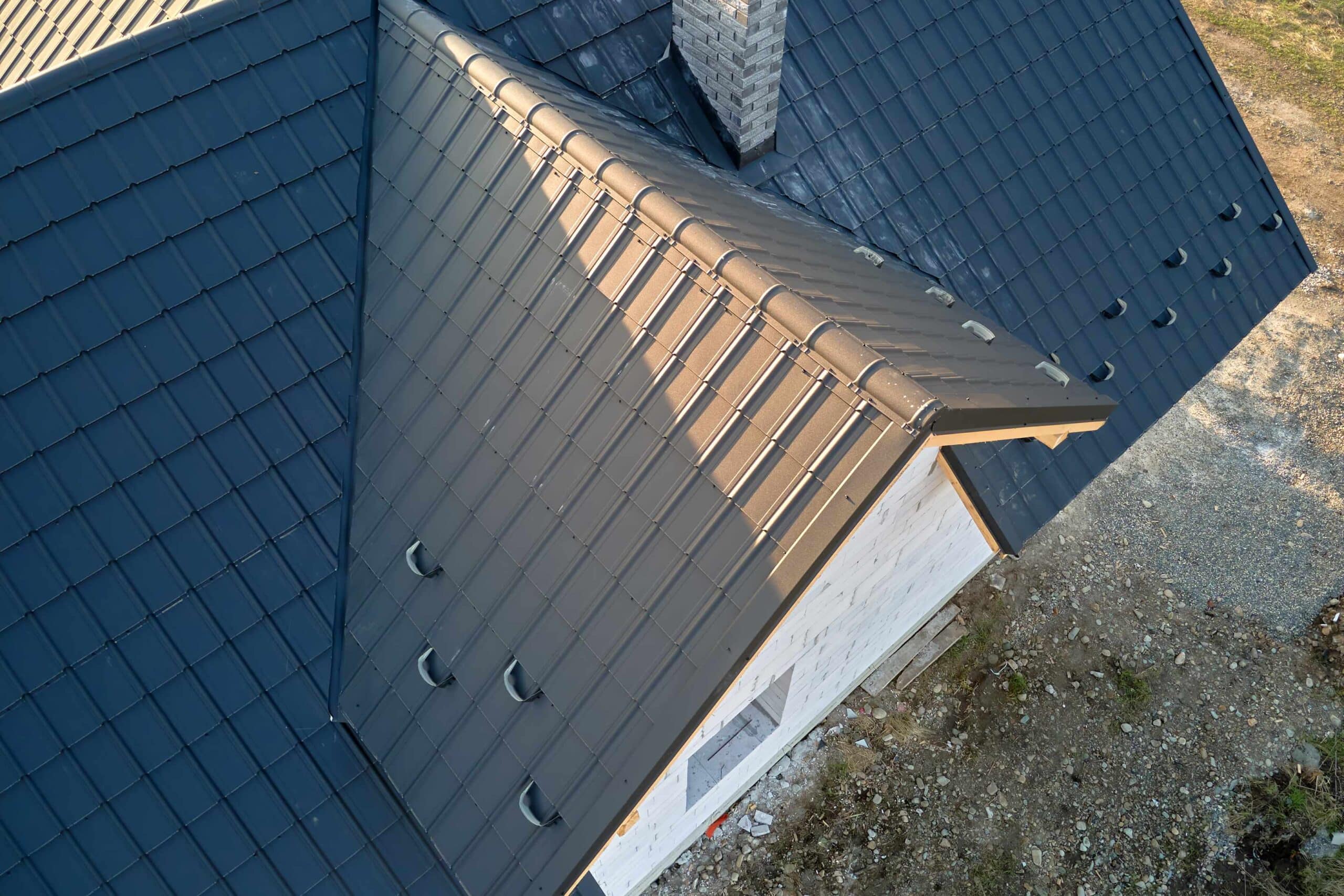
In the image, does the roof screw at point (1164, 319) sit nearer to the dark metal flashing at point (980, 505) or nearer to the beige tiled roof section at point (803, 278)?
the dark metal flashing at point (980, 505)

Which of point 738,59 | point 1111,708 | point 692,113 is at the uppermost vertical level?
point 738,59

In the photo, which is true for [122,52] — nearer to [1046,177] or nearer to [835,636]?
[835,636]

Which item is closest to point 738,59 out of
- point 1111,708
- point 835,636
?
point 835,636

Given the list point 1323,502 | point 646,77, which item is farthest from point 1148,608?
point 646,77

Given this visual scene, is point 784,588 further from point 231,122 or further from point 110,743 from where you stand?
point 231,122

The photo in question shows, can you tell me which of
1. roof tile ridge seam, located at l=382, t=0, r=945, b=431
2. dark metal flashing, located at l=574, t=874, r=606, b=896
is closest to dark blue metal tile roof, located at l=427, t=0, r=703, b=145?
roof tile ridge seam, located at l=382, t=0, r=945, b=431

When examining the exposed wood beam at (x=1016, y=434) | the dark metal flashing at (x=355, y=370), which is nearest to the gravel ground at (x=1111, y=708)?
the dark metal flashing at (x=355, y=370)
